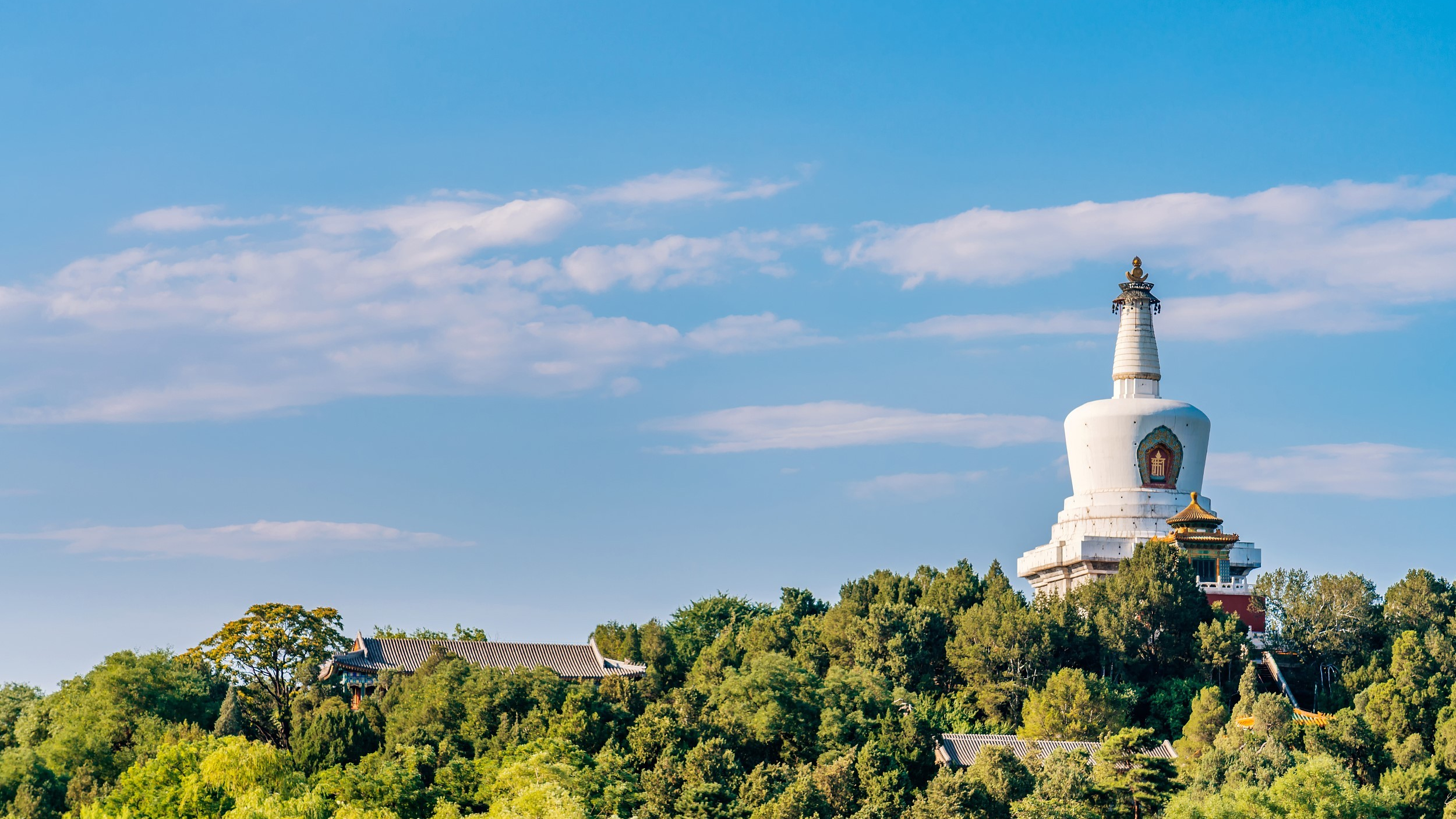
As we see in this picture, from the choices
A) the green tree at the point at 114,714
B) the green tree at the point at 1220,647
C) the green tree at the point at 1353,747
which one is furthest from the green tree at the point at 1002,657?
the green tree at the point at 114,714

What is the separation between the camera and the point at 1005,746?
51.5m

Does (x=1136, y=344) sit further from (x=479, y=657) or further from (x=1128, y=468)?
(x=479, y=657)

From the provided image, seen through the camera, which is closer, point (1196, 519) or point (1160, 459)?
point (1196, 519)

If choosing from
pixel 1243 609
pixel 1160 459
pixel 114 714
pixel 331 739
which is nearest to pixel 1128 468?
pixel 1160 459

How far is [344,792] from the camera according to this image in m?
46.1

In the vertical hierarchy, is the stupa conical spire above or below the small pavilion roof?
above

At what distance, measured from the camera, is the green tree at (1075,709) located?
55125 millimetres

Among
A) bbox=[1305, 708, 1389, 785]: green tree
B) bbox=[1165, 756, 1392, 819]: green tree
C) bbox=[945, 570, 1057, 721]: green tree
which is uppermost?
bbox=[945, 570, 1057, 721]: green tree

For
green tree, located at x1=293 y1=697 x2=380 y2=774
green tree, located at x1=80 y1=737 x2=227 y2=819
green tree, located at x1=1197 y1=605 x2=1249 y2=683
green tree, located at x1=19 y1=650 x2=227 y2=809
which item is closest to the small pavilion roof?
green tree, located at x1=1197 y1=605 x2=1249 y2=683

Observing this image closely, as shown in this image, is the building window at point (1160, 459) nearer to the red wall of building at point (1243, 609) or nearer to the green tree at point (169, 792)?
the red wall of building at point (1243, 609)

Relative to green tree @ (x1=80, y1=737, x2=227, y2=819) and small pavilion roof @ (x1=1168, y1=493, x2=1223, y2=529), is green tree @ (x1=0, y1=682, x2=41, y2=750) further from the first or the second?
small pavilion roof @ (x1=1168, y1=493, x2=1223, y2=529)

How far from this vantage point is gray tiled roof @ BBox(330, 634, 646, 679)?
64.3 m

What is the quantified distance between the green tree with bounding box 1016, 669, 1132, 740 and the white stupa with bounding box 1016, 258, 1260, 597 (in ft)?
35.6

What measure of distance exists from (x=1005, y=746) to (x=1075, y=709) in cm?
464
